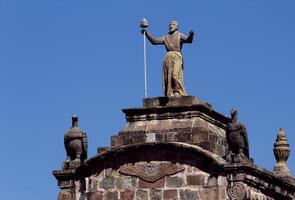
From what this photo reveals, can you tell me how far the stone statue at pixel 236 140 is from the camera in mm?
49750

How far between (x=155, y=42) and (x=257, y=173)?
17.4 feet

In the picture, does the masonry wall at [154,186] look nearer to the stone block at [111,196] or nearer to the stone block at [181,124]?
the stone block at [111,196]

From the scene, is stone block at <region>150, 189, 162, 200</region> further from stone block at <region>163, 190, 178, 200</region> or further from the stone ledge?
the stone ledge

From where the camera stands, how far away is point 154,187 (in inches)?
1988

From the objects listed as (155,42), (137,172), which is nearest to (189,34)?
(155,42)

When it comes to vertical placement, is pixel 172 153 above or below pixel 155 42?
below

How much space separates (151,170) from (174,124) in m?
1.54

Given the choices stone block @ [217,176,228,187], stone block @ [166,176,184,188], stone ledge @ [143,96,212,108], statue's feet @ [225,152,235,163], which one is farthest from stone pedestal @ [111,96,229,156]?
stone block @ [166,176,184,188]

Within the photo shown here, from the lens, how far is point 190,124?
50.9m

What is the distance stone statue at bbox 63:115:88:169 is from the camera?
51.7m

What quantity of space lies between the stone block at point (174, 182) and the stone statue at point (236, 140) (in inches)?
59.0

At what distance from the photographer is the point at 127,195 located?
167 feet

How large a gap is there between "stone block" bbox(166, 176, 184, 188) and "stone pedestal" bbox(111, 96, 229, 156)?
110 centimetres

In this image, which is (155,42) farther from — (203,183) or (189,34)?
(203,183)
